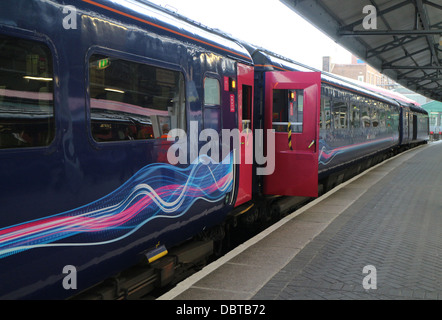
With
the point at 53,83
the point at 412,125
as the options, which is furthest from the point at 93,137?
the point at 412,125

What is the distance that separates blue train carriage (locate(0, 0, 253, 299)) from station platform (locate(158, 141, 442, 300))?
2.69 ft

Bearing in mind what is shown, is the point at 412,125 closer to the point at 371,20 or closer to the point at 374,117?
the point at 374,117

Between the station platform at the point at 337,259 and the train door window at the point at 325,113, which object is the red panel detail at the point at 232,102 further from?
the train door window at the point at 325,113

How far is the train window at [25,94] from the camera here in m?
3.19

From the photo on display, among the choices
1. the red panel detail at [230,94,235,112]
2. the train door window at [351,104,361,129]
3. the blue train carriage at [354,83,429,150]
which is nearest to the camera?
the red panel detail at [230,94,235,112]

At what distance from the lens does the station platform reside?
499 centimetres

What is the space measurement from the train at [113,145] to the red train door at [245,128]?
3cm

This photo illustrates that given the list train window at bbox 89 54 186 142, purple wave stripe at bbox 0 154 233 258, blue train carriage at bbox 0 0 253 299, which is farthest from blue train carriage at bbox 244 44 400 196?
train window at bbox 89 54 186 142

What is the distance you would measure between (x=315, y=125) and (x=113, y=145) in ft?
16.5

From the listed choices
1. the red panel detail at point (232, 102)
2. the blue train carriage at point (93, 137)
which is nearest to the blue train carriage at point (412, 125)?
the red panel detail at point (232, 102)

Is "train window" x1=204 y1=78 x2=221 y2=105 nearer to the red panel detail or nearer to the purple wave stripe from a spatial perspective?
the red panel detail

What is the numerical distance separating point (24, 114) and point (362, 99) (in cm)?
1502

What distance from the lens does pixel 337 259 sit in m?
6.15
